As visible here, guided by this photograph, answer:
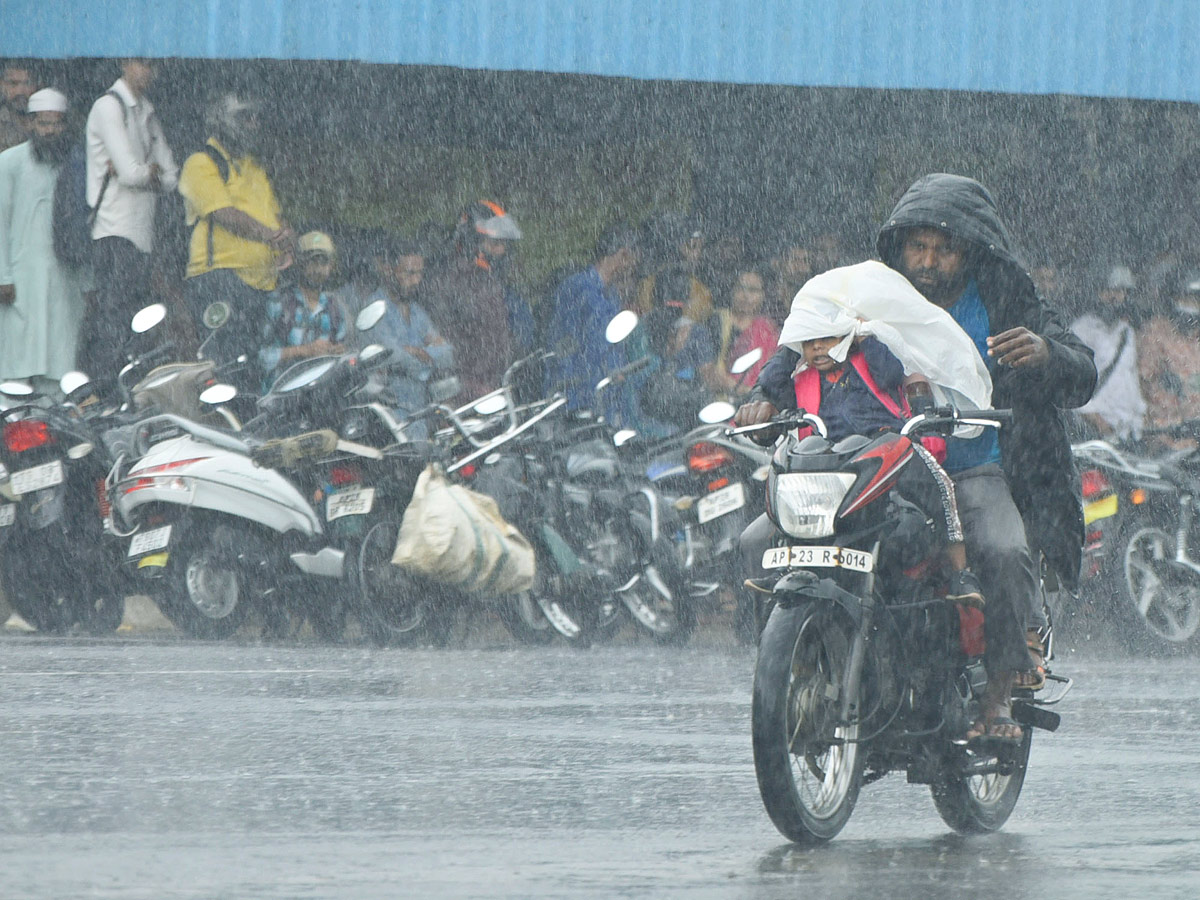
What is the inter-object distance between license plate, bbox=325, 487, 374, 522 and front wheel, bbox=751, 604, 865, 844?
23.6 ft

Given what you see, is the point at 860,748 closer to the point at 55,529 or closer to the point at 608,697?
the point at 608,697

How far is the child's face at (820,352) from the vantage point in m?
6.23

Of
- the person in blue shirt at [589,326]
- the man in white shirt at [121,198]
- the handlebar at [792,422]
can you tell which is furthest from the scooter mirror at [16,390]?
the handlebar at [792,422]

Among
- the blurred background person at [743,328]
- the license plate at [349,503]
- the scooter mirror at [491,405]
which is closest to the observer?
the license plate at [349,503]

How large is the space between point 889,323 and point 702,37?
376 inches

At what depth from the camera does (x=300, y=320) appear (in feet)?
46.2

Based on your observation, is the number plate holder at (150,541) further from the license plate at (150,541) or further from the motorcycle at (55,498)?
the motorcycle at (55,498)

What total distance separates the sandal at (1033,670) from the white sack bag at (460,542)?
638 centimetres

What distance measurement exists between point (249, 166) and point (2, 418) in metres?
2.58

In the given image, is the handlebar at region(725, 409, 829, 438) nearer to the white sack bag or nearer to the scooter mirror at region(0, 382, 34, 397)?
the white sack bag

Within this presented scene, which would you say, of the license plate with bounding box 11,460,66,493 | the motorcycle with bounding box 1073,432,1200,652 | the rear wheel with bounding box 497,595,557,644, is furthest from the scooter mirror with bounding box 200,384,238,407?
the motorcycle with bounding box 1073,432,1200,652

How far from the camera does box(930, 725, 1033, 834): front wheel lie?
626cm

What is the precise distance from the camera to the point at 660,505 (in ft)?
44.7

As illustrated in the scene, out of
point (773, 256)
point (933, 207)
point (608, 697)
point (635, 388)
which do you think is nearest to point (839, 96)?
point (773, 256)
